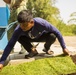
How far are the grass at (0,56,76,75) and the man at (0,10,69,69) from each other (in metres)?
0.22

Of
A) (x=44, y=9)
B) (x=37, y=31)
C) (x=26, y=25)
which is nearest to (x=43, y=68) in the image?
(x=26, y=25)

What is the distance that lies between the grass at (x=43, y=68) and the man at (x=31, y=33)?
222 millimetres

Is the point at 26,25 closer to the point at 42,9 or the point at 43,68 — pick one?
the point at 43,68

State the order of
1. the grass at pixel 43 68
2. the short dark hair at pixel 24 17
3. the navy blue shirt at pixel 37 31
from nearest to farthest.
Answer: the grass at pixel 43 68
the short dark hair at pixel 24 17
the navy blue shirt at pixel 37 31

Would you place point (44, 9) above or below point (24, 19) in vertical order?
below

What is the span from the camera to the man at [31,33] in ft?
9.74

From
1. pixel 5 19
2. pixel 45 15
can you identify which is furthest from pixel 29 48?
pixel 45 15

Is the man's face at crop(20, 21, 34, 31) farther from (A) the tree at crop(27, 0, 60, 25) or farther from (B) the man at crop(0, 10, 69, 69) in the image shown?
(A) the tree at crop(27, 0, 60, 25)

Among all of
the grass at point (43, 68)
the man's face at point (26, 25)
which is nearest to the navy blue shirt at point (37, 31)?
the man's face at point (26, 25)

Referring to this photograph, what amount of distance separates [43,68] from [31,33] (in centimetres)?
74

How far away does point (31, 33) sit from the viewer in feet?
11.2

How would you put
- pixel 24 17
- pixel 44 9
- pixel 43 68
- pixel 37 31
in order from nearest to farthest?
pixel 43 68 < pixel 24 17 < pixel 37 31 < pixel 44 9

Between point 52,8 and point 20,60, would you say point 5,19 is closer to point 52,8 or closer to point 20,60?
point 20,60

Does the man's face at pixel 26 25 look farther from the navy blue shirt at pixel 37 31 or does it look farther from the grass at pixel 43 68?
the grass at pixel 43 68
